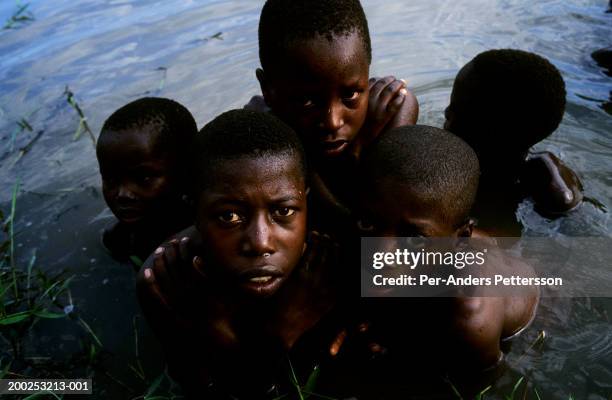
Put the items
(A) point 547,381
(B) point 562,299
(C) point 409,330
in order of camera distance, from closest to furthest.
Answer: (A) point 547,381
(C) point 409,330
(B) point 562,299

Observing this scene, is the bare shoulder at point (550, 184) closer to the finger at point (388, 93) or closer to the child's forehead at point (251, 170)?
the finger at point (388, 93)

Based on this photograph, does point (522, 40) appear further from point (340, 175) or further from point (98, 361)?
point (98, 361)

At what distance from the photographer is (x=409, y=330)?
224cm

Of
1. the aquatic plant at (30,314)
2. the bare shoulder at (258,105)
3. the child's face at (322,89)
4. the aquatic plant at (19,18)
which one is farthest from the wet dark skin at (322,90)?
the aquatic plant at (19,18)

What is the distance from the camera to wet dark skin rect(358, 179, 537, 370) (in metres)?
1.92

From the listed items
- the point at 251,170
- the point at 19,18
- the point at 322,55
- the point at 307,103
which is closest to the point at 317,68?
the point at 322,55

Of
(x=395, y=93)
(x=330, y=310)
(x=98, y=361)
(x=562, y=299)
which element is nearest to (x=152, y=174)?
(x=98, y=361)

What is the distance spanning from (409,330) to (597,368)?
0.73 m

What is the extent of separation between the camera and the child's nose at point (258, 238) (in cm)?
175

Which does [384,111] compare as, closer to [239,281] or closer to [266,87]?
[266,87]

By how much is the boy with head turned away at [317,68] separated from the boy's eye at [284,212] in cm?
60

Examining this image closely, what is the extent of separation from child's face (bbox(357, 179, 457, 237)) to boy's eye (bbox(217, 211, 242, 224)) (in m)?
0.51

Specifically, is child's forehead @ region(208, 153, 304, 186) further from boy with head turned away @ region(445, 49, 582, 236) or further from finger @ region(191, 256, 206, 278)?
boy with head turned away @ region(445, 49, 582, 236)

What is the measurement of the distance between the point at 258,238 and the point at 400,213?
0.53m
